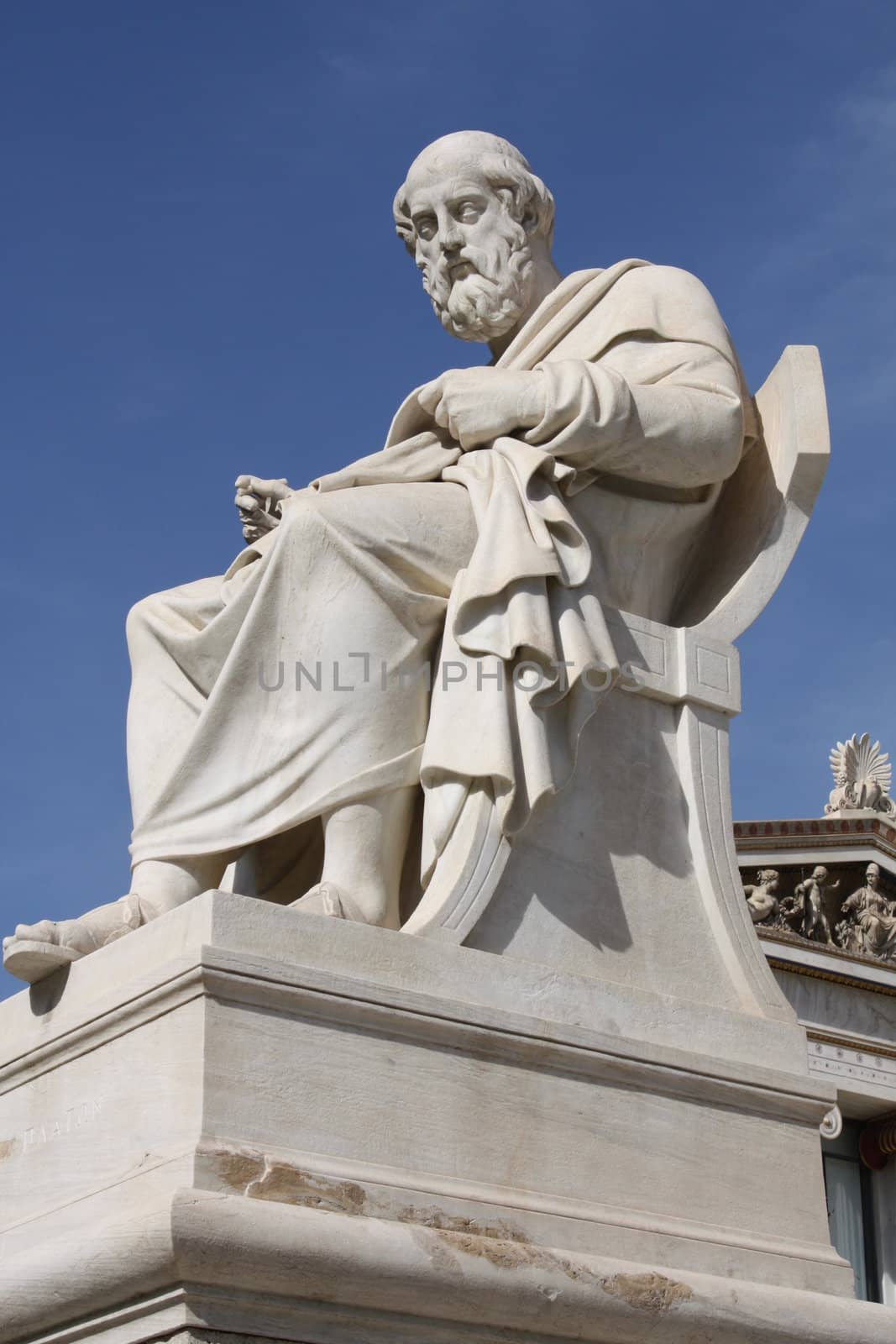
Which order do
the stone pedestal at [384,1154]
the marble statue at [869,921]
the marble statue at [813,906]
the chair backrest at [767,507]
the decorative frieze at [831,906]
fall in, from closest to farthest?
the stone pedestal at [384,1154] → the chair backrest at [767,507] → the decorative frieze at [831,906] → the marble statue at [813,906] → the marble statue at [869,921]

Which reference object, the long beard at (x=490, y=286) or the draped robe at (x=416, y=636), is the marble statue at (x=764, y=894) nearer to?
the long beard at (x=490, y=286)

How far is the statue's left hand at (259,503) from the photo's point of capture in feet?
17.7

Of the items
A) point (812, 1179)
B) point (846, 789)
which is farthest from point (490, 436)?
point (846, 789)

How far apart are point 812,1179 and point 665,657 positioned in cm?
125

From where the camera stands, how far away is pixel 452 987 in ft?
13.9

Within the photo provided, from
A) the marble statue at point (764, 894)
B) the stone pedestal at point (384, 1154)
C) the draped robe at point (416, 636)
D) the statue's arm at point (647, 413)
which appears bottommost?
the stone pedestal at point (384, 1154)

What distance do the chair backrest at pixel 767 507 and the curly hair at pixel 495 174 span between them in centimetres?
75

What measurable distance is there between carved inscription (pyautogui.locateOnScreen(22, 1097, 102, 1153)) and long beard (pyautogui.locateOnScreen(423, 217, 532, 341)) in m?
2.31

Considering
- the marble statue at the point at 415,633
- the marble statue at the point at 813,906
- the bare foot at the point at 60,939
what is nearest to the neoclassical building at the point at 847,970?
the marble statue at the point at 813,906

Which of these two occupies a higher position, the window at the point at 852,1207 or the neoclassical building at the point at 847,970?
the neoclassical building at the point at 847,970

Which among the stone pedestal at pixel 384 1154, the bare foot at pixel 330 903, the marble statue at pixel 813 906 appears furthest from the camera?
the marble statue at pixel 813 906

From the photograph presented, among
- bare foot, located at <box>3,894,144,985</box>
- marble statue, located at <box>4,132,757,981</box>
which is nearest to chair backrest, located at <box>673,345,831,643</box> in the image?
marble statue, located at <box>4,132,757,981</box>

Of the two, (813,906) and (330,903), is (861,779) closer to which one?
(813,906)

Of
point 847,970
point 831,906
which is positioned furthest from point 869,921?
point 847,970
